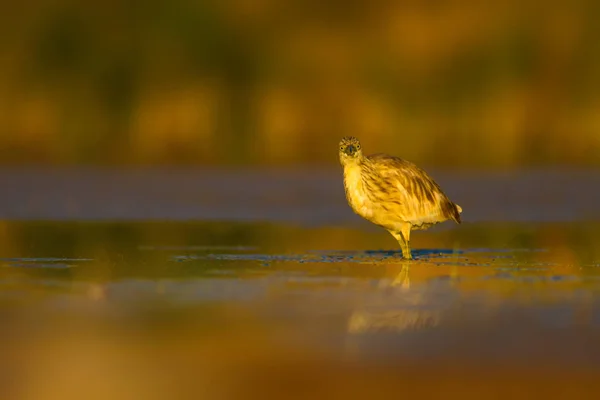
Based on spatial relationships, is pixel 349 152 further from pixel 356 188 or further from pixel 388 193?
pixel 388 193

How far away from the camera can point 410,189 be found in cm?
1438

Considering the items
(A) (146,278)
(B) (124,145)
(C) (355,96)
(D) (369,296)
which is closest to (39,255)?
(A) (146,278)

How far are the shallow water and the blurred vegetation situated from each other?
1204 cm

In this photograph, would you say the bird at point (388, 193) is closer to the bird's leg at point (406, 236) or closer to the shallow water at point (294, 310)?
the bird's leg at point (406, 236)

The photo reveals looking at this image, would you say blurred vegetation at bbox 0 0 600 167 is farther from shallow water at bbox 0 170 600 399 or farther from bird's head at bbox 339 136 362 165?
bird's head at bbox 339 136 362 165

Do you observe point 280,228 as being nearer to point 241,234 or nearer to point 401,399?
point 241,234

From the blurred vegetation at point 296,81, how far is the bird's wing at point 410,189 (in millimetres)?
13557

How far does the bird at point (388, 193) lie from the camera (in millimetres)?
14078

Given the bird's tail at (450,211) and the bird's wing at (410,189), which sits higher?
the bird's wing at (410,189)

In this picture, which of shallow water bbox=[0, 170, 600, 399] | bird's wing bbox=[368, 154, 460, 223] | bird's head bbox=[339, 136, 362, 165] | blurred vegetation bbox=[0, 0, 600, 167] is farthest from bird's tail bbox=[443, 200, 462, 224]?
blurred vegetation bbox=[0, 0, 600, 167]

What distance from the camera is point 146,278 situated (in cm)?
1209

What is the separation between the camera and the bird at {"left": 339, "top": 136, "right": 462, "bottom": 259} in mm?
14078

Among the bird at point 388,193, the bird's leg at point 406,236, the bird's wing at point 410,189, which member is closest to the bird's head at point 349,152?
the bird at point 388,193

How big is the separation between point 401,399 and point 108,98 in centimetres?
2475
